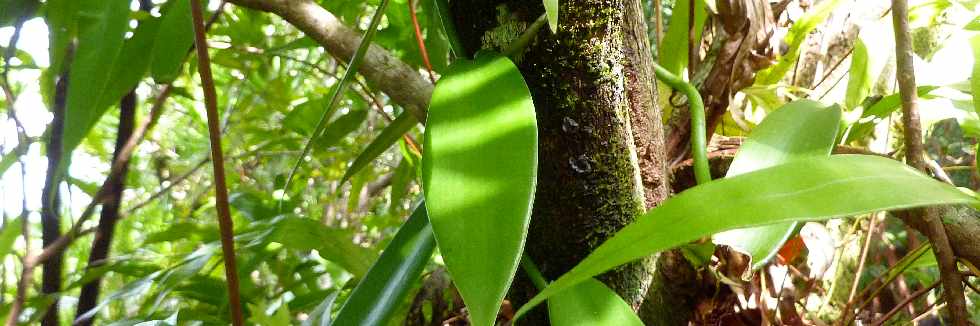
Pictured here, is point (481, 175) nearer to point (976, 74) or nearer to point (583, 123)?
point (583, 123)

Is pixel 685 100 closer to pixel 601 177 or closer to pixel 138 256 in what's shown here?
pixel 601 177

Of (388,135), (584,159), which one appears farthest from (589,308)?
(388,135)

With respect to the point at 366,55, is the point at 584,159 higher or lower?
lower

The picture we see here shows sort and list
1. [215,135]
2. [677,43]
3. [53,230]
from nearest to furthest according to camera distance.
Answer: [215,135]
[677,43]
[53,230]

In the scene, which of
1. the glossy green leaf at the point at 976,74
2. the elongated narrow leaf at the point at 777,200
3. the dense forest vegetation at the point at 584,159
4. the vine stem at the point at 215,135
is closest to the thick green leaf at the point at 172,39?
the dense forest vegetation at the point at 584,159

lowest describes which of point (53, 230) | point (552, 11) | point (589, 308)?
point (589, 308)

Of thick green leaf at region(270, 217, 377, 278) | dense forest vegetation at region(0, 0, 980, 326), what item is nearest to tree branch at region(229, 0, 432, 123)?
dense forest vegetation at region(0, 0, 980, 326)

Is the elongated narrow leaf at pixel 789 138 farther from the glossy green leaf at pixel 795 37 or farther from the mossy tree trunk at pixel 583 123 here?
the glossy green leaf at pixel 795 37
